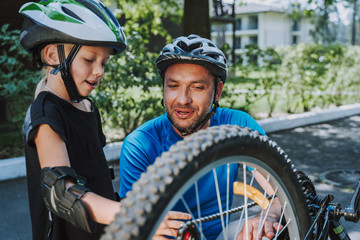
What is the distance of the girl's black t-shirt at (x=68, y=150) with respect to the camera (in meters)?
1.51

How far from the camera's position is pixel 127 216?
91 cm

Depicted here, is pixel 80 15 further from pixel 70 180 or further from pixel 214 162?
pixel 214 162

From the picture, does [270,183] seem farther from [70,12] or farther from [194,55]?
[70,12]

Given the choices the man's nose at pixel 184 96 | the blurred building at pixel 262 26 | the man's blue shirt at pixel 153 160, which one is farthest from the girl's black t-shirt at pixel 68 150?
the blurred building at pixel 262 26

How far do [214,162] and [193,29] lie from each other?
7.44 metres

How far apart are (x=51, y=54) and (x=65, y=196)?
2.82 ft

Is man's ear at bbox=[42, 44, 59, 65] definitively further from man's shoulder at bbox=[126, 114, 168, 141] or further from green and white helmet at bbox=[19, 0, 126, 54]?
man's shoulder at bbox=[126, 114, 168, 141]

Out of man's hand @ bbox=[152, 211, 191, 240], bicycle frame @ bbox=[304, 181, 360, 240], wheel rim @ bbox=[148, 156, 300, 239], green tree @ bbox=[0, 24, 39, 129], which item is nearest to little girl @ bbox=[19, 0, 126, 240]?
man's hand @ bbox=[152, 211, 191, 240]

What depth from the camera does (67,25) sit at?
177 cm

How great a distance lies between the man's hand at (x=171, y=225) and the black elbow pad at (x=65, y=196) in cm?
24

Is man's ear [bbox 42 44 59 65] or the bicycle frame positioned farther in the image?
man's ear [bbox 42 44 59 65]

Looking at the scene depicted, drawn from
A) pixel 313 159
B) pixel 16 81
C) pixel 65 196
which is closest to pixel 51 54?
pixel 65 196

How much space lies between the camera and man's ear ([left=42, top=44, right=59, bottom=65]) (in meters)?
1.84

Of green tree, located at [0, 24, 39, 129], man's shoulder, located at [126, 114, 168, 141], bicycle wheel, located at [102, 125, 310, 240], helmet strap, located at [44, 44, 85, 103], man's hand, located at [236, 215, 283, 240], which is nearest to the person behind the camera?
bicycle wheel, located at [102, 125, 310, 240]
